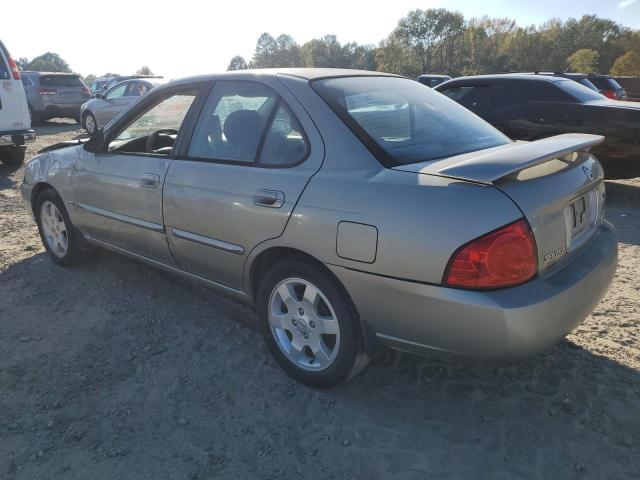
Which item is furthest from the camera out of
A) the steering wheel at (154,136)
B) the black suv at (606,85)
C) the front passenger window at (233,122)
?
the black suv at (606,85)

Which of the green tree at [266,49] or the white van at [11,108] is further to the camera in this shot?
the green tree at [266,49]

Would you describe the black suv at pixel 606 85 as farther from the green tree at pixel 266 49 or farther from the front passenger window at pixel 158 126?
the green tree at pixel 266 49

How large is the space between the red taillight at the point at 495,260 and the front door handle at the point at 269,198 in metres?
0.93

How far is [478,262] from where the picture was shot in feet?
6.63

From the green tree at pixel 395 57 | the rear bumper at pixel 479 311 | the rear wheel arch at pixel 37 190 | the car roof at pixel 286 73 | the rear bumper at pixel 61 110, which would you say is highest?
the green tree at pixel 395 57

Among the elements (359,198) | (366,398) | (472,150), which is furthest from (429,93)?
(366,398)

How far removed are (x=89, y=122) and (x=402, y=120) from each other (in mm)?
12976

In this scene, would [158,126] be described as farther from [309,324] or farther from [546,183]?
[546,183]

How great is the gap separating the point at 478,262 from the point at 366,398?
104cm

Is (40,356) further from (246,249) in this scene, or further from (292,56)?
(292,56)

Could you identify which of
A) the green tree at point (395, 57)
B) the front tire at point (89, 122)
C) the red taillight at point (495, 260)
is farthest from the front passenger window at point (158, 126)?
the green tree at point (395, 57)

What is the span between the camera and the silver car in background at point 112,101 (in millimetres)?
13352

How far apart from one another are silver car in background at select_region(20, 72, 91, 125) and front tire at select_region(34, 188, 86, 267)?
12.9m

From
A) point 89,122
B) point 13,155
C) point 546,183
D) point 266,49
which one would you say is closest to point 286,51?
point 266,49
